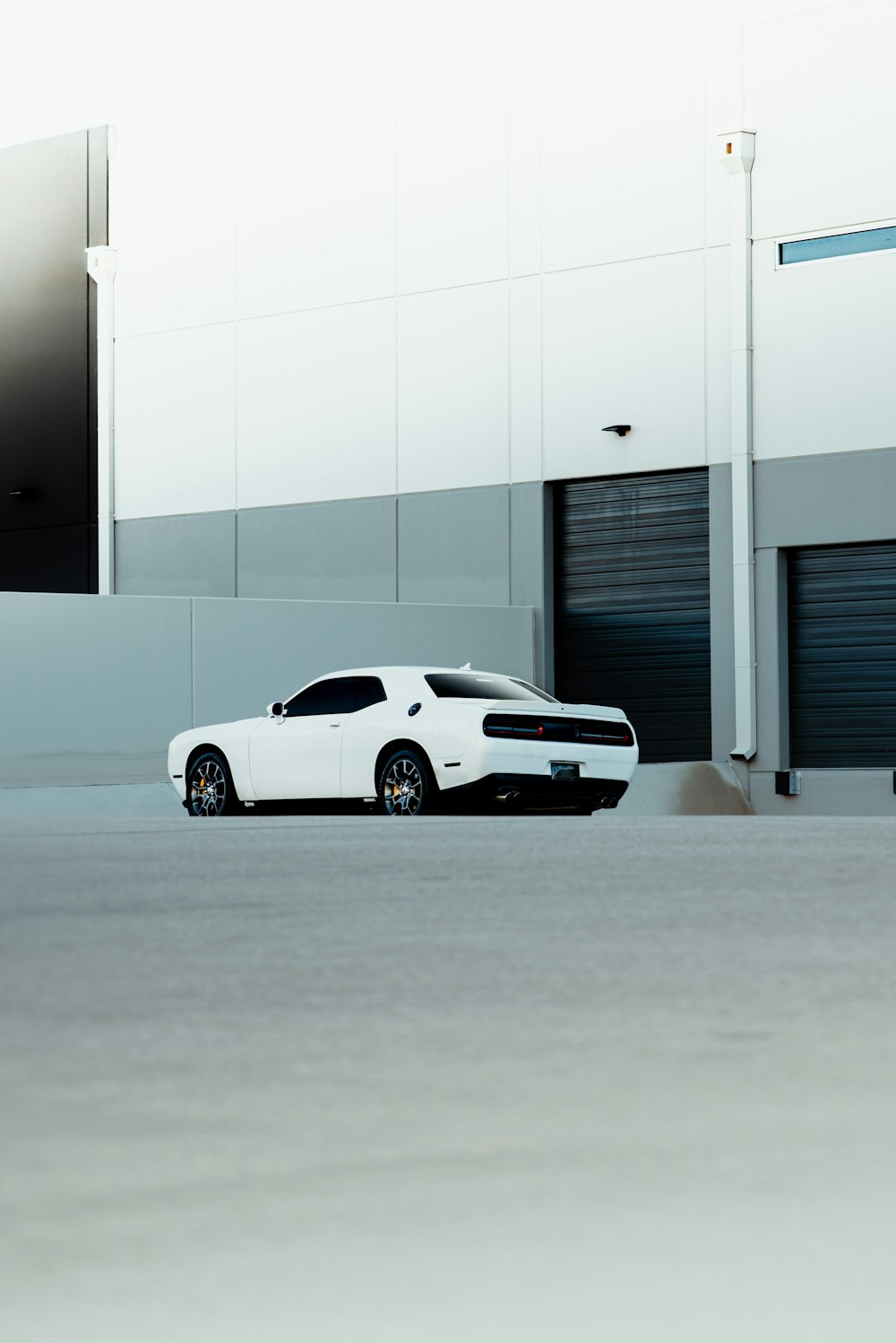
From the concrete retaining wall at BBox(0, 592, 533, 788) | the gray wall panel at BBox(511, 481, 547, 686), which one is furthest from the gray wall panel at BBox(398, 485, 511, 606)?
the concrete retaining wall at BBox(0, 592, 533, 788)

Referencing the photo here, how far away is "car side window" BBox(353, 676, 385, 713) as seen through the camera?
17.9m

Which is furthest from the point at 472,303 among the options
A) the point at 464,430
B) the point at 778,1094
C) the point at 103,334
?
the point at 778,1094

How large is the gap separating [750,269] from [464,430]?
5.11m

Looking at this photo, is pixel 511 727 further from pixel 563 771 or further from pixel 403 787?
pixel 403 787

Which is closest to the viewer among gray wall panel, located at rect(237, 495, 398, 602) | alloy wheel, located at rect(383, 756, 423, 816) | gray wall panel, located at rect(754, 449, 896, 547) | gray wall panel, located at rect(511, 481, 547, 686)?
alloy wheel, located at rect(383, 756, 423, 816)

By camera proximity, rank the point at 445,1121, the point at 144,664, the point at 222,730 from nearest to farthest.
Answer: the point at 445,1121 → the point at 222,730 → the point at 144,664

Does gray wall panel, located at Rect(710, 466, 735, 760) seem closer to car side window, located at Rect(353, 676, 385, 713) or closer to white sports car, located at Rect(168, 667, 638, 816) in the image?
white sports car, located at Rect(168, 667, 638, 816)

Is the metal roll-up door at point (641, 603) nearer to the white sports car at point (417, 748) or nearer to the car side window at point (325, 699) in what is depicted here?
the white sports car at point (417, 748)

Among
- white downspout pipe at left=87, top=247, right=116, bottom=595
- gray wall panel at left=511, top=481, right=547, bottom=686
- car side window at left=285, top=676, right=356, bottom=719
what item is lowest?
car side window at left=285, top=676, right=356, bottom=719

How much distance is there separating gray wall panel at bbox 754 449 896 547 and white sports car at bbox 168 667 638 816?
759cm

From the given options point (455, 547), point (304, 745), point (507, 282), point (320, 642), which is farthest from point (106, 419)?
point (304, 745)

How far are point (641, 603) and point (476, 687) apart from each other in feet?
31.6

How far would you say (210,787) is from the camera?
19.3 metres

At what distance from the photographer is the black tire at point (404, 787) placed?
17.2 metres
